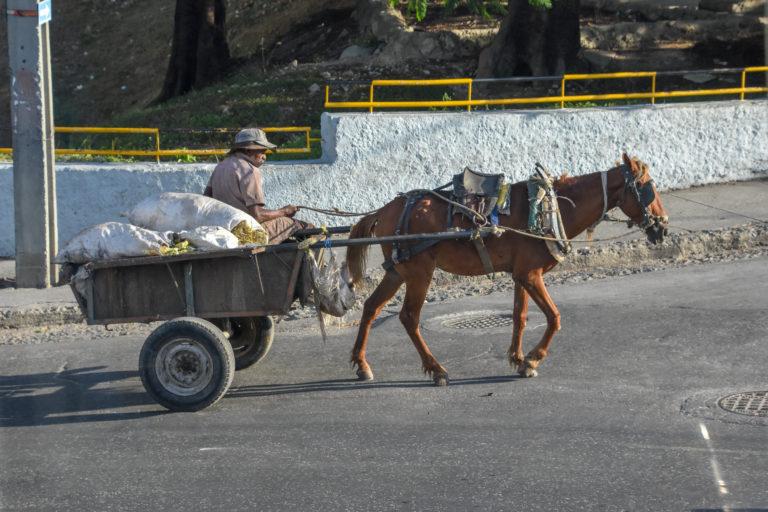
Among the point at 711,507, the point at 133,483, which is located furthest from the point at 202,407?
the point at 711,507

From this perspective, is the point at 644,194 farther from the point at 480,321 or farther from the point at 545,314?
the point at 480,321

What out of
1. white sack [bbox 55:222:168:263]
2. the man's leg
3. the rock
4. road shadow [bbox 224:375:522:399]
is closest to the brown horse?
road shadow [bbox 224:375:522:399]

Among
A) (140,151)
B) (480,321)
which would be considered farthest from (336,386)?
(140,151)

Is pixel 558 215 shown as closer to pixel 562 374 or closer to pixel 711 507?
pixel 562 374

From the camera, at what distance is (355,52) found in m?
22.3

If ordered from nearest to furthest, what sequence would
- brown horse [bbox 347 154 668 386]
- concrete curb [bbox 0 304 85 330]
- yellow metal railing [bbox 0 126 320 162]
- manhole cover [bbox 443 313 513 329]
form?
brown horse [bbox 347 154 668 386]
manhole cover [bbox 443 313 513 329]
concrete curb [bbox 0 304 85 330]
yellow metal railing [bbox 0 126 320 162]

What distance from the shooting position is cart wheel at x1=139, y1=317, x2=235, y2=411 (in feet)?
26.2

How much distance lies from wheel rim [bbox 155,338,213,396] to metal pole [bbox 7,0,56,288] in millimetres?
4476

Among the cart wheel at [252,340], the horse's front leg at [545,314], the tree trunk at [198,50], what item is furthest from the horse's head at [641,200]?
the tree trunk at [198,50]

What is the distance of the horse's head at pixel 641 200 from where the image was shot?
873cm

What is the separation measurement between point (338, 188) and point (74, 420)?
22.0ft

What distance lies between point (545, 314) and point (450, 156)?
6.12 m

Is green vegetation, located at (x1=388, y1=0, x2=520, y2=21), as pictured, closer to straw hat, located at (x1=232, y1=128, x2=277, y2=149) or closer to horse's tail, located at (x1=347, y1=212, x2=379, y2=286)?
horse's tail, located at (x1=347, y1=212, x2=379, y2=286)

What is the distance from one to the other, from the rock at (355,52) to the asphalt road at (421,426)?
12390 millimetres
